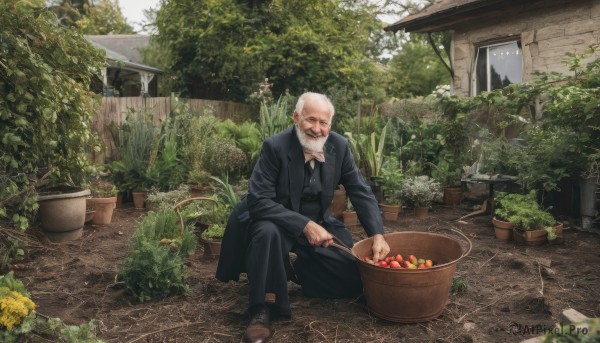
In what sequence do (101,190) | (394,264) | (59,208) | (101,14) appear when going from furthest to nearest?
(101,14), (101,190), (59,208), (394,264)

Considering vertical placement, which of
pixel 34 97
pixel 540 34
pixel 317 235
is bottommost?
pixel 317 235

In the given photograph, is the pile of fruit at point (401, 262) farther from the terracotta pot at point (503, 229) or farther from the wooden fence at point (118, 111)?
the wooden fence at point (118, 111)

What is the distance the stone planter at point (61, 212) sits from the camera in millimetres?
4227

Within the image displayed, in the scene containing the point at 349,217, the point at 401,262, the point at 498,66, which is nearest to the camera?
the point at 401,262

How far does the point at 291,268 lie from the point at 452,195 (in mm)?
4108

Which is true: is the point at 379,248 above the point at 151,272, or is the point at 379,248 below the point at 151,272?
above

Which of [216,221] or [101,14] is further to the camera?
[101,14]

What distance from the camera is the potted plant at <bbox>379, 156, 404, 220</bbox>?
573 centimetres

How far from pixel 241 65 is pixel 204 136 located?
169 inches

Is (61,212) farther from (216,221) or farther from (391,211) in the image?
(391,211)

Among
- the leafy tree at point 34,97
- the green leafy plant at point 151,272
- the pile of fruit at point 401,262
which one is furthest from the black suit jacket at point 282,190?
the leafy tree at point 34,97

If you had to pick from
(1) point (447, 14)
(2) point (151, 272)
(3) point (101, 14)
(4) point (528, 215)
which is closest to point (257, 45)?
(1) point (447, 14)

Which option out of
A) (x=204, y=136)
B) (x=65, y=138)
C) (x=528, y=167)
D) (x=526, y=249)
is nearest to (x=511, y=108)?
(x=528, y=167)

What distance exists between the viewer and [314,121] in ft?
9.29
